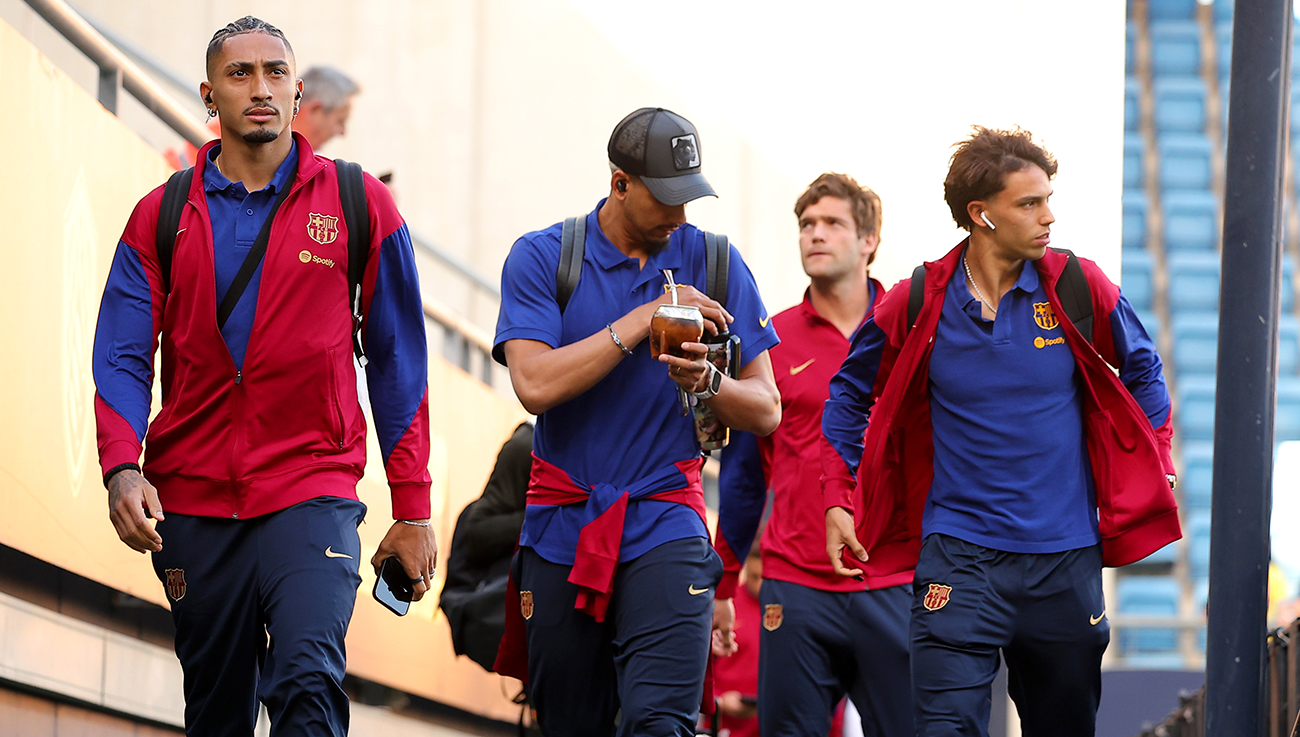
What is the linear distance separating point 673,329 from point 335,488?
32.8 inches

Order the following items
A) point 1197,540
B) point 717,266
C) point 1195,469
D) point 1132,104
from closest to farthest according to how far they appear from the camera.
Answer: point 717,266 < point 1197,540 < point 1195,469 < point 1132,104

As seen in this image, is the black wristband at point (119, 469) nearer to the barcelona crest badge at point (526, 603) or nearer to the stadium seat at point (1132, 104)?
the barcelona crest badge at point (526, 603)

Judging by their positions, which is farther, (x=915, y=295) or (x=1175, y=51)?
(x=1175, y=51)

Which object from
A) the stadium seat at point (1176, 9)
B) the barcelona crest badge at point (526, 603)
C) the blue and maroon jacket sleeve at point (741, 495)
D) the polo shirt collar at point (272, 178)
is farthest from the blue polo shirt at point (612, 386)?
the stadium seat at point (1176, 9)

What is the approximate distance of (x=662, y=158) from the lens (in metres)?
3.99

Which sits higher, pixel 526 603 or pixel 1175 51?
pixel 1175 51

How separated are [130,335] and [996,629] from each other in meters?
2.15

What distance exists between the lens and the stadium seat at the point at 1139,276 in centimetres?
3222

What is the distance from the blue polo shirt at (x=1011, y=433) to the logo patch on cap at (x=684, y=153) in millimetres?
796

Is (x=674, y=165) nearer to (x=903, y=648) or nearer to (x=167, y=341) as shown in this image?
(x=167, y=341)

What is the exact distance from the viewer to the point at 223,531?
3.63m

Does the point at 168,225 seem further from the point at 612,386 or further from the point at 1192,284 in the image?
the point at 1192,284

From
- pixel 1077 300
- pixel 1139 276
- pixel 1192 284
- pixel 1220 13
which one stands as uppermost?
pixel 1220 13

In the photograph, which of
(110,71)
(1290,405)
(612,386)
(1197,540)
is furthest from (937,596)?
(1290,405)
